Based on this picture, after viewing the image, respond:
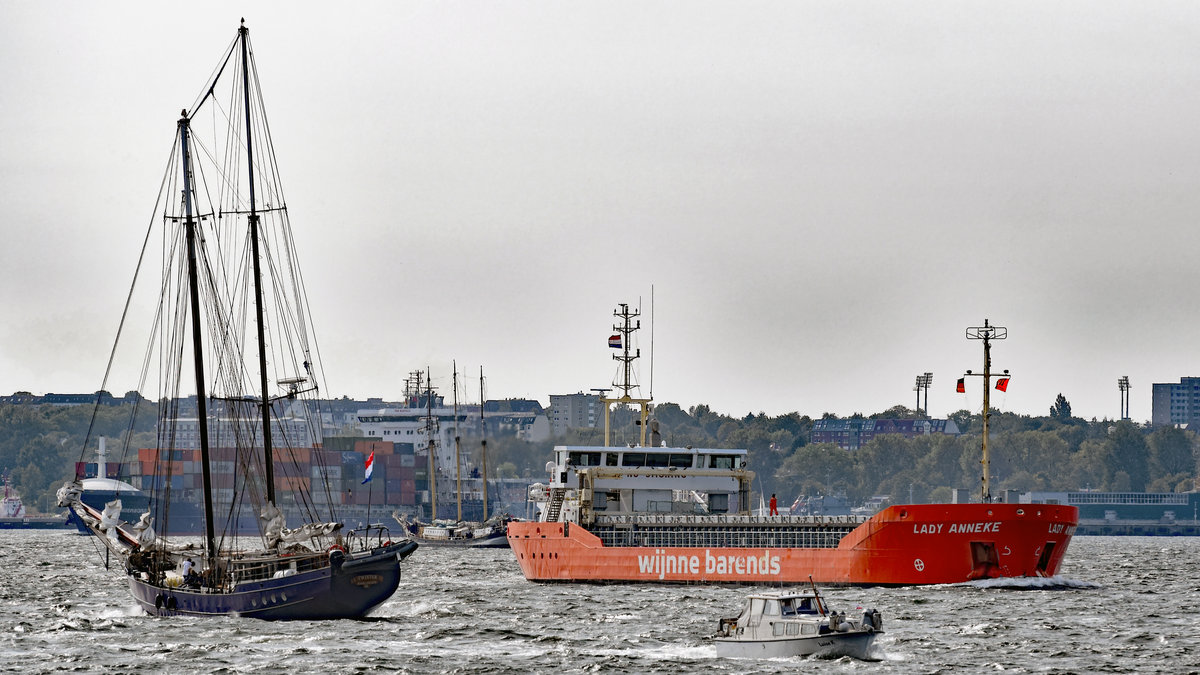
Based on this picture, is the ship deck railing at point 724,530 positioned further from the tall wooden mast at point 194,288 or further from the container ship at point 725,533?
the tall wooden mast at point 194,288

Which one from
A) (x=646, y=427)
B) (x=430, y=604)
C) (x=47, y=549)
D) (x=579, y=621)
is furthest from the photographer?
(x=47, y=549)

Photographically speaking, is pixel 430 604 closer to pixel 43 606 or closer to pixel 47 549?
pixel 43 606

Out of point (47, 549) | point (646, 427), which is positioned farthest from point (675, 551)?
point (47, 549)

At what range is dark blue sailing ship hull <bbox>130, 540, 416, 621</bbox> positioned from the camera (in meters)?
56.2

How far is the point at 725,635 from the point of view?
47.9 meters

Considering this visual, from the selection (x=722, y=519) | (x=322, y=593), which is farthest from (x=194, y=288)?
(x=722, y=519)

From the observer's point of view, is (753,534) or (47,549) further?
(47,549)

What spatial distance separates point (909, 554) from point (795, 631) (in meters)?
24.9

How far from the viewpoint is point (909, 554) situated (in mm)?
69625

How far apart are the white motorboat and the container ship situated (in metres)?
22.8

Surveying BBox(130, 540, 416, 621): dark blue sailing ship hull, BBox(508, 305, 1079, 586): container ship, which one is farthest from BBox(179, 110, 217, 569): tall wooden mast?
BBox(508, 305, 1079, 586): container ship

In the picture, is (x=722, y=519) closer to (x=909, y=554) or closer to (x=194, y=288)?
(x=909, y=554)

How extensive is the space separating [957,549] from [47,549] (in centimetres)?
10449

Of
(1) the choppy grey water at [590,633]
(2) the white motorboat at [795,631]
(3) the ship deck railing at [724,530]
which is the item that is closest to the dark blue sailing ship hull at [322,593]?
(1) the choppy grey water at [590,633]
